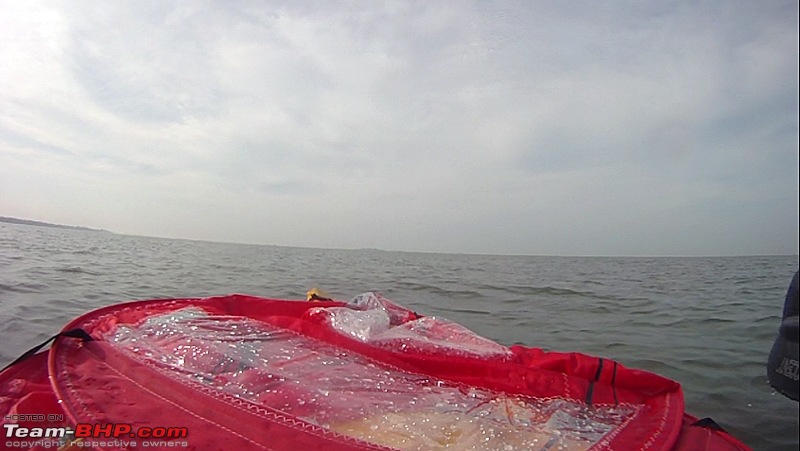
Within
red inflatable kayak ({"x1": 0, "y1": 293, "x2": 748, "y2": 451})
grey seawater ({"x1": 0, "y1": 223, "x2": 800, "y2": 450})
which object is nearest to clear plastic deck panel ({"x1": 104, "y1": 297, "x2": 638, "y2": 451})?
red inflatable kayak ({"x1": 0, "y1": 293, "x2": 748, "y2": 451})

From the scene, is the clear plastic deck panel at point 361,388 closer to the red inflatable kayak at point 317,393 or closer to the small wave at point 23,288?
the red inflatable kayak at point 317,393

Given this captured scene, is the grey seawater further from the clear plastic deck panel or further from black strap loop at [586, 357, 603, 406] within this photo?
the clear plastic deck panel

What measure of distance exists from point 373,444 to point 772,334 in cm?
727

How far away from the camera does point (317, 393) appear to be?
8.09ft

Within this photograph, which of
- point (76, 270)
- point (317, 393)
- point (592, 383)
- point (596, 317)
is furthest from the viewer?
point (76, 270)

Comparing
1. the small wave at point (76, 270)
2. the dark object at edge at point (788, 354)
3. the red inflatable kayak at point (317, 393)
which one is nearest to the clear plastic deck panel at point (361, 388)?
the red inflatable kayak at point (317, 393)

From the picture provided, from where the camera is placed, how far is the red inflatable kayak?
190 centimetres

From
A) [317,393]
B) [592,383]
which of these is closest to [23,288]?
[317,393]

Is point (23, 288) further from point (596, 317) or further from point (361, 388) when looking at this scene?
point (596, 317)

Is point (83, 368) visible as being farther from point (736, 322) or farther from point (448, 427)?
point (736, 322)

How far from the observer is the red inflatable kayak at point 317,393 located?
1.90 meters

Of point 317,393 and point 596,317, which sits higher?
point 317,393

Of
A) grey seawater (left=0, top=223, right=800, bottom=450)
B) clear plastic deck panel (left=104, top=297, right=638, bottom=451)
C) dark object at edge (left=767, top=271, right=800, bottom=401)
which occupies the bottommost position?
grey seawater (left=0, top=223, right=800, bottom=450)

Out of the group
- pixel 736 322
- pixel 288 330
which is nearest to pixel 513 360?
pixel 288 330
